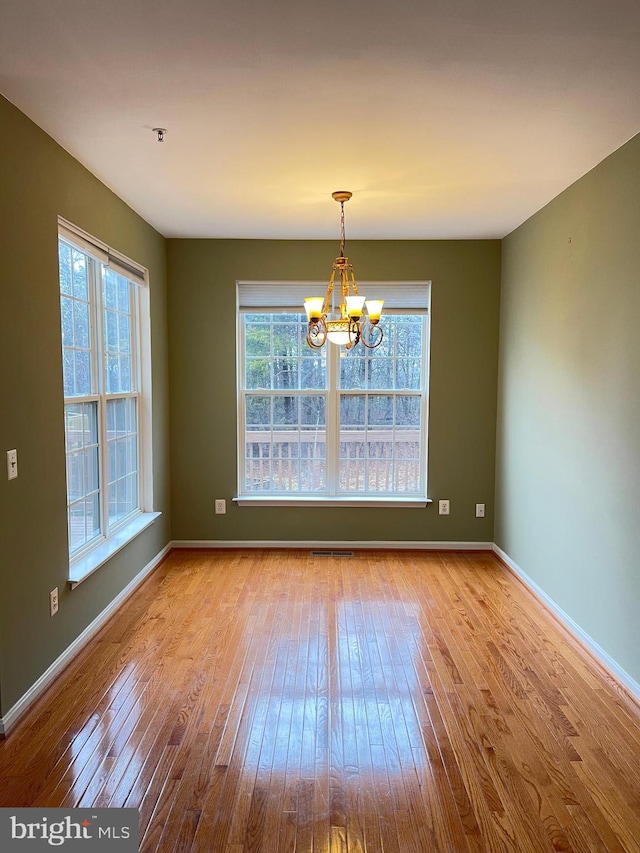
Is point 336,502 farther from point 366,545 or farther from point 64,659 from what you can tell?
point 64,659

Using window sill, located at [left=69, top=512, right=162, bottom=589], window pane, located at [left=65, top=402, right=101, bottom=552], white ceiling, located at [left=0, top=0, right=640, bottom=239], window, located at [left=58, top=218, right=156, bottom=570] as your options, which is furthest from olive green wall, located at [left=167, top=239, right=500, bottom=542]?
window pane, located at [left=65, top=402, right=101, bottom=552]

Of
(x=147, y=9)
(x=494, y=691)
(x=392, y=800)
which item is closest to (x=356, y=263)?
(x=147, y=9)

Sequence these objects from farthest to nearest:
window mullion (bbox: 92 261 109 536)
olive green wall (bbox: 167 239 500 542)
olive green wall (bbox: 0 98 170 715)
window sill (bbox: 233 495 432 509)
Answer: window sill (bbox: 233 495 432 509) < olive green wall (bbox: 167 239 500 542) < window mullion (bbox: 92 261 109 536) < olive green wall (bbox: 0 98 170 715)

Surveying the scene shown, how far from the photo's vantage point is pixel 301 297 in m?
4.75

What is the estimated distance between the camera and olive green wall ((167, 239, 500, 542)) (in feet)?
15.3

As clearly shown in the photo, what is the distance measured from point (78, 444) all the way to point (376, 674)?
2.03 metres

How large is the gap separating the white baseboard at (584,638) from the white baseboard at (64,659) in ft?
8.99

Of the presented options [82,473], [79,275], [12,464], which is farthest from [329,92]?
[82,473]

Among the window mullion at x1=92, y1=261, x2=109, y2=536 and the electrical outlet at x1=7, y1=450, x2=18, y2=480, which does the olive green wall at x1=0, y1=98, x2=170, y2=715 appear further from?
the window mullion at x1=92, y1=261, x2=109, y2=536

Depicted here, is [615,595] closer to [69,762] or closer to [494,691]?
[494,691]

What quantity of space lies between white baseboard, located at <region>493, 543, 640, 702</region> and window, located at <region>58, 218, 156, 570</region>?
9.07 ft

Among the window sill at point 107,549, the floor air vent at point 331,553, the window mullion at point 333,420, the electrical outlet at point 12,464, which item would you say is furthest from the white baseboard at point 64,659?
the window mullion at point 333,420

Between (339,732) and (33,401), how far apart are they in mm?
1963

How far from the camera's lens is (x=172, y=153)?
2826 mm
